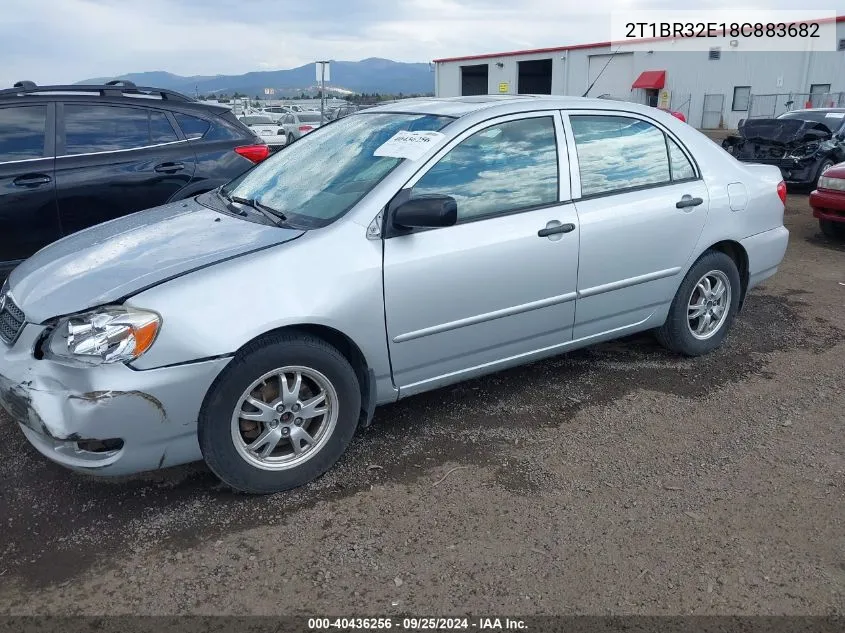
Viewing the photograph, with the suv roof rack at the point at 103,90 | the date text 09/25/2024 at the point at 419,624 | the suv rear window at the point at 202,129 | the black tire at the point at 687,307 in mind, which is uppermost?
the suv roof rack at the point at 103,90

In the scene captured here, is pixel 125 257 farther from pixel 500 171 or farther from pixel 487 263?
pixel 500 171

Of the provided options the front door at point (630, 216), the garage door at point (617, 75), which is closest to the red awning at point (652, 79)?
the garage door at point (617, 75)

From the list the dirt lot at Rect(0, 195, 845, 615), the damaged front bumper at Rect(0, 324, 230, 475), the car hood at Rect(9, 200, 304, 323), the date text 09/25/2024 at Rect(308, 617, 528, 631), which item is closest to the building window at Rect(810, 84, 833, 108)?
the dirt lot at Rect(0, 195, 845, 615)

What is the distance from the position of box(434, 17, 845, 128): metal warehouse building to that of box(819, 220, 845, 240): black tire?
2022 centimetres

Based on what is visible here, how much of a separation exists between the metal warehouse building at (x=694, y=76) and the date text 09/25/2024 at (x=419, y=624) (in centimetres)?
2679

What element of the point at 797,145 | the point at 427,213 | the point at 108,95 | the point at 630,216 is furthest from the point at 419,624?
the point at 797,145

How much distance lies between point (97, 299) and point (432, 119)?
188 centimetres

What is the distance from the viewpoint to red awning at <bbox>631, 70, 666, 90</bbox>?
3847 centimetres

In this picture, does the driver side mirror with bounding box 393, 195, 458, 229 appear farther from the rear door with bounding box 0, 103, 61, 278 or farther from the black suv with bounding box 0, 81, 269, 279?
the rear door with bounding box 0, 103, 61, 278

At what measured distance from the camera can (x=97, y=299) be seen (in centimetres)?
279

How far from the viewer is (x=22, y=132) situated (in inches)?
208

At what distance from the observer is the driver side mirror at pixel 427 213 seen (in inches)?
123

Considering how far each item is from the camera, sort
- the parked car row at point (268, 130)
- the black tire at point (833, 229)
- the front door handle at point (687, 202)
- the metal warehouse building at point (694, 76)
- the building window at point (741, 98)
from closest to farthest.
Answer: the front door handle at point (687, 202) < the black tire at point (833, 229) < the parked car row at point (268, 130) < the metal warehouse building at point (694, 76) < the building window at point (741, 98)

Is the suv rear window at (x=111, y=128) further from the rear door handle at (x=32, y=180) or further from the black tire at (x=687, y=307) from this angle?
the black tire at (x=687, y=307)
